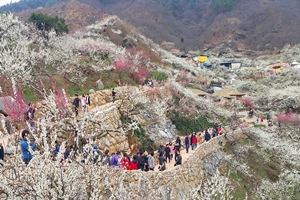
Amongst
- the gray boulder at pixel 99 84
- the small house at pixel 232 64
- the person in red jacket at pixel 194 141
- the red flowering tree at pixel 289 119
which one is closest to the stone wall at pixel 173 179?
the person in red jacket at pixel 194 141

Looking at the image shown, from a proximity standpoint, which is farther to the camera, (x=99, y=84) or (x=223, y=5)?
(x=223, y=5)

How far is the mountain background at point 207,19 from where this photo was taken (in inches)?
3679

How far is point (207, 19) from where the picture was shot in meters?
130

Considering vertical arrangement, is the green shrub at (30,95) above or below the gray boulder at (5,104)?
below

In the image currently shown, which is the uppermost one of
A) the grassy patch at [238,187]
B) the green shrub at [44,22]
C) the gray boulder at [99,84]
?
the green shrub at [44,22]

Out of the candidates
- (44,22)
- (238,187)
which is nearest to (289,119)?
(238,187)

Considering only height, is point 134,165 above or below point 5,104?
below

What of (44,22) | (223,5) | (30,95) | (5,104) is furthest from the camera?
(223,5)

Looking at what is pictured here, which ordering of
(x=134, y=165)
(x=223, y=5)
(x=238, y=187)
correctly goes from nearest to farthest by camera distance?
(x=134, y=165) → (x=238, y=187) → (x=223, y=5)

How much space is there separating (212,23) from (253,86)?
8562 cm

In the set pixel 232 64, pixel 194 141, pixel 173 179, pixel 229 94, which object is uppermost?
pixel 173 179

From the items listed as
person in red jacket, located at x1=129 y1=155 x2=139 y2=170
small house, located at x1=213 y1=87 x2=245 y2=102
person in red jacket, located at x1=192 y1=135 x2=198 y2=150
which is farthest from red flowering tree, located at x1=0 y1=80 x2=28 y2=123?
small house, located at x1=213 y1=87 x2=245 y2=102

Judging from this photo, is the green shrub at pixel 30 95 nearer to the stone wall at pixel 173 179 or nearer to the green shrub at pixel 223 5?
the stone wall at pixel 173 179

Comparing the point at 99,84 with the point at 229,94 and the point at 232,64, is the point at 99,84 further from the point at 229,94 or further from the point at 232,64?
the point at 232,64
